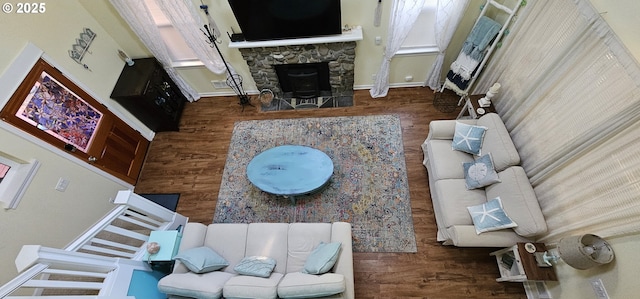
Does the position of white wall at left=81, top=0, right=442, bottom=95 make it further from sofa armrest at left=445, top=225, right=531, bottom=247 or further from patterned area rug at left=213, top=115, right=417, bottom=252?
sofa armrest at left=445, top=225, right=531, bottom=247

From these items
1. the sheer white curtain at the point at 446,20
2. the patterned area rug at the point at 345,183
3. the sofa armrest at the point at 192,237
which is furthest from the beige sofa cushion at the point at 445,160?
the sofa armrest at the point at 192,237

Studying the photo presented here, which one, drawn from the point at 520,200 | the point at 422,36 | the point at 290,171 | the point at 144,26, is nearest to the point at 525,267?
the point at 520,200

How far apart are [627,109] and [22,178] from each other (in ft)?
15.9

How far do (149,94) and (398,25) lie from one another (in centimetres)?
338

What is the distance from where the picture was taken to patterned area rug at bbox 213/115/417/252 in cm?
301

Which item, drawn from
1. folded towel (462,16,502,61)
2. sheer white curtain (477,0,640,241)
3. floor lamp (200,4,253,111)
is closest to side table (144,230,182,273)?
floor lamp (200,4,253,111)

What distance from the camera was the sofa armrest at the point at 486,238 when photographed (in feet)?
7.53

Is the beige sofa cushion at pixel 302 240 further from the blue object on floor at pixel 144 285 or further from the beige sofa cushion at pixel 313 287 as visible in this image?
the blue object on floor at pixel 144 285

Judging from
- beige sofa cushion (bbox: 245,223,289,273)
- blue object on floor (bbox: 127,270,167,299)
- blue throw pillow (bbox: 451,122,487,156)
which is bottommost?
blue object on floor (bbox: 127,270,167,299)

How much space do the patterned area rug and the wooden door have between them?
1373 millimetres

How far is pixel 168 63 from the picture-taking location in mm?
3842

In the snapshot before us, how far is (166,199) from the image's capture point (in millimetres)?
3502

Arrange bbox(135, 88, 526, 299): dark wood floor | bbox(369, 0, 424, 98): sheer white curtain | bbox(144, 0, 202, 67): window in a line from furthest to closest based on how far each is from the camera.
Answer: bbox(144, 0, 202, 67): window → bbox(369, 0, 424, 98): sheer white curtain → bbox(135, 88, 526, 299): dark wood floor

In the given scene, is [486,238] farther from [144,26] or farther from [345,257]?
[144,26]
